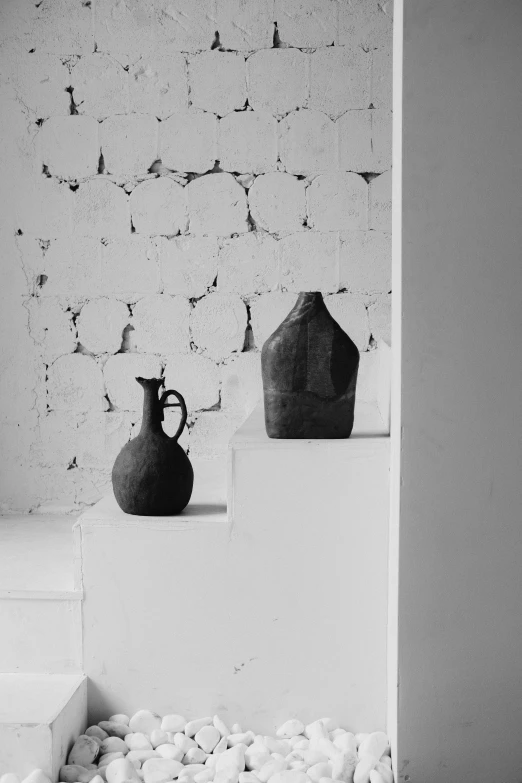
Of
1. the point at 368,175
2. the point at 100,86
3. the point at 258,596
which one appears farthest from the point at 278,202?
the point at 258,596

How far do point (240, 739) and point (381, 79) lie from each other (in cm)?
225

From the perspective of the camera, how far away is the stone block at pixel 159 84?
316 cm

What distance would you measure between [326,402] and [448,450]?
441 millimetres

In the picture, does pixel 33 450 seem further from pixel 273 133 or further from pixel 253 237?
pixel 273 133

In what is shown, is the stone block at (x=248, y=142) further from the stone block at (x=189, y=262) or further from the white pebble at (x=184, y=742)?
the white pebble at (x=184, y=742)

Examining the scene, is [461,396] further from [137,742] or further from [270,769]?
[137,742]

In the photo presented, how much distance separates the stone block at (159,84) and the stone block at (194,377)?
0.89m

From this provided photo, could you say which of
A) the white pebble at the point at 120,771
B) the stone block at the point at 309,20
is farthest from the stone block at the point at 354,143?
the white pebble at the point at 120,771

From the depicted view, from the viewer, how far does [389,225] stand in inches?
124

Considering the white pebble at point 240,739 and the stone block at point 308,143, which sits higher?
the stone block at point 308,143

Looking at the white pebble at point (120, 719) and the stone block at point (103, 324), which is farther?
the stone block at point (103, 324)

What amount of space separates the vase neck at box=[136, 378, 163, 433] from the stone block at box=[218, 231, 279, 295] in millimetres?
1042

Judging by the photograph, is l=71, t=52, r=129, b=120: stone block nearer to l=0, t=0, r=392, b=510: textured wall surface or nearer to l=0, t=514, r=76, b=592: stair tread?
l=0, t=0, r=392, b=510: textured wall surface

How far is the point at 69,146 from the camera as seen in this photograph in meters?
3.21
